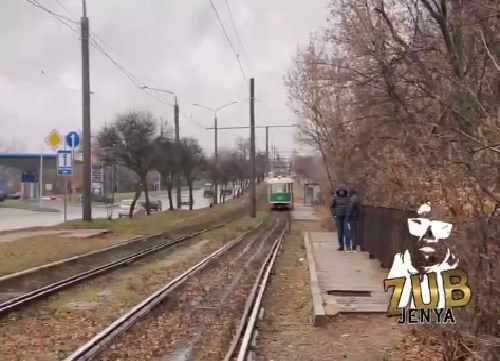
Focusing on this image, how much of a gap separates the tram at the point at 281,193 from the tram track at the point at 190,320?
50263 mm

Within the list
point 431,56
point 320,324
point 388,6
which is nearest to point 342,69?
point 388,6

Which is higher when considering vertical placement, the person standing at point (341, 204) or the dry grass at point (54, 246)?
the person standing at point (341, 204)

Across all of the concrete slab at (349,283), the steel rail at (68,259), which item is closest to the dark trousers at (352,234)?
the concrete slab at (349,283)

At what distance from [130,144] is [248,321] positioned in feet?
128

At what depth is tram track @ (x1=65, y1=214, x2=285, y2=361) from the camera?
8.38 m

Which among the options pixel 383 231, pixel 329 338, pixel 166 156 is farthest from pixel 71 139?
pixel 166 156

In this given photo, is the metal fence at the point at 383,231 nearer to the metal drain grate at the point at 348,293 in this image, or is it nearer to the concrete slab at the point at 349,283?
the concrete slab at the point at 349,283

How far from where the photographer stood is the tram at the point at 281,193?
67875 mm

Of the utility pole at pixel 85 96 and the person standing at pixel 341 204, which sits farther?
the utility pole at pixel 85 96

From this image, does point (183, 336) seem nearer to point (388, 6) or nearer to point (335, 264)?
point (335, 264)

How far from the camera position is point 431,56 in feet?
52.4

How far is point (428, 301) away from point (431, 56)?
1120 centimetres

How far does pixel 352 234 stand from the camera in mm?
20812

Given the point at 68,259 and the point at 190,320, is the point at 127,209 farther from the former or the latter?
the point at 190,320
